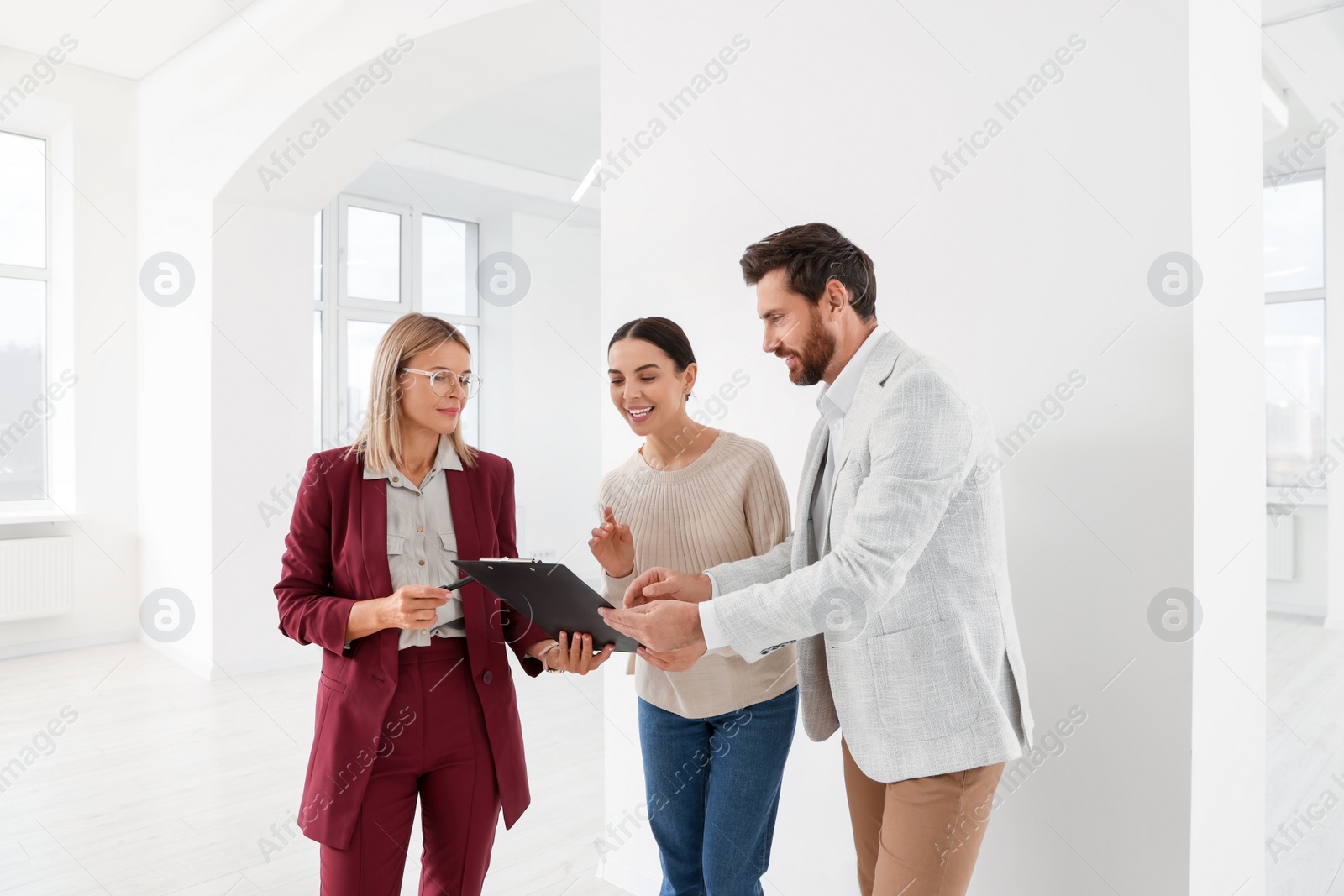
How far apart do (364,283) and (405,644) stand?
20.9ft

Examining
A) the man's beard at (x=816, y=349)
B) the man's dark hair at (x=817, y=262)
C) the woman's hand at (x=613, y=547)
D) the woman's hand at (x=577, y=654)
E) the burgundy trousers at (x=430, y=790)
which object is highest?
the man's dark hair at (x=817, y=262)

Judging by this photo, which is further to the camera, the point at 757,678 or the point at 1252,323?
the point at 1252,323

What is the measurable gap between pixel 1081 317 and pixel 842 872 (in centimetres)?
150

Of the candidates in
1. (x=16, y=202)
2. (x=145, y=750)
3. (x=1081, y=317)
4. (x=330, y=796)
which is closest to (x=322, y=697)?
(x=330, y=796)

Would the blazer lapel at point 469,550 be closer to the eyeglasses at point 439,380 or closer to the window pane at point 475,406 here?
the eyeglasses at point 439,380

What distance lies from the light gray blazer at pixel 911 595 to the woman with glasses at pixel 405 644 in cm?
48

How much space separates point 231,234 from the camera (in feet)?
16.8

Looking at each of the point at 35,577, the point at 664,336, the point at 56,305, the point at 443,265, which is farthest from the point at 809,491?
the point at 443,265

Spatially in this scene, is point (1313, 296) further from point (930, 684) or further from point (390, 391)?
point (390, 391)

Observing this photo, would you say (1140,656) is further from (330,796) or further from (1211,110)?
(330,796)

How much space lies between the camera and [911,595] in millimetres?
1410

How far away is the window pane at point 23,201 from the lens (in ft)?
19.0

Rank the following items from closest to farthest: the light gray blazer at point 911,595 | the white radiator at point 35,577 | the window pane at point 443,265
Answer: the light gray blazer at point 911,595, the white radiator at point 35,577, the window pane at point 443,265

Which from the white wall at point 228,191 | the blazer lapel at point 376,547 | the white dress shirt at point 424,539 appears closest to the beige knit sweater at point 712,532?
the white dress shirt at point 424,539
